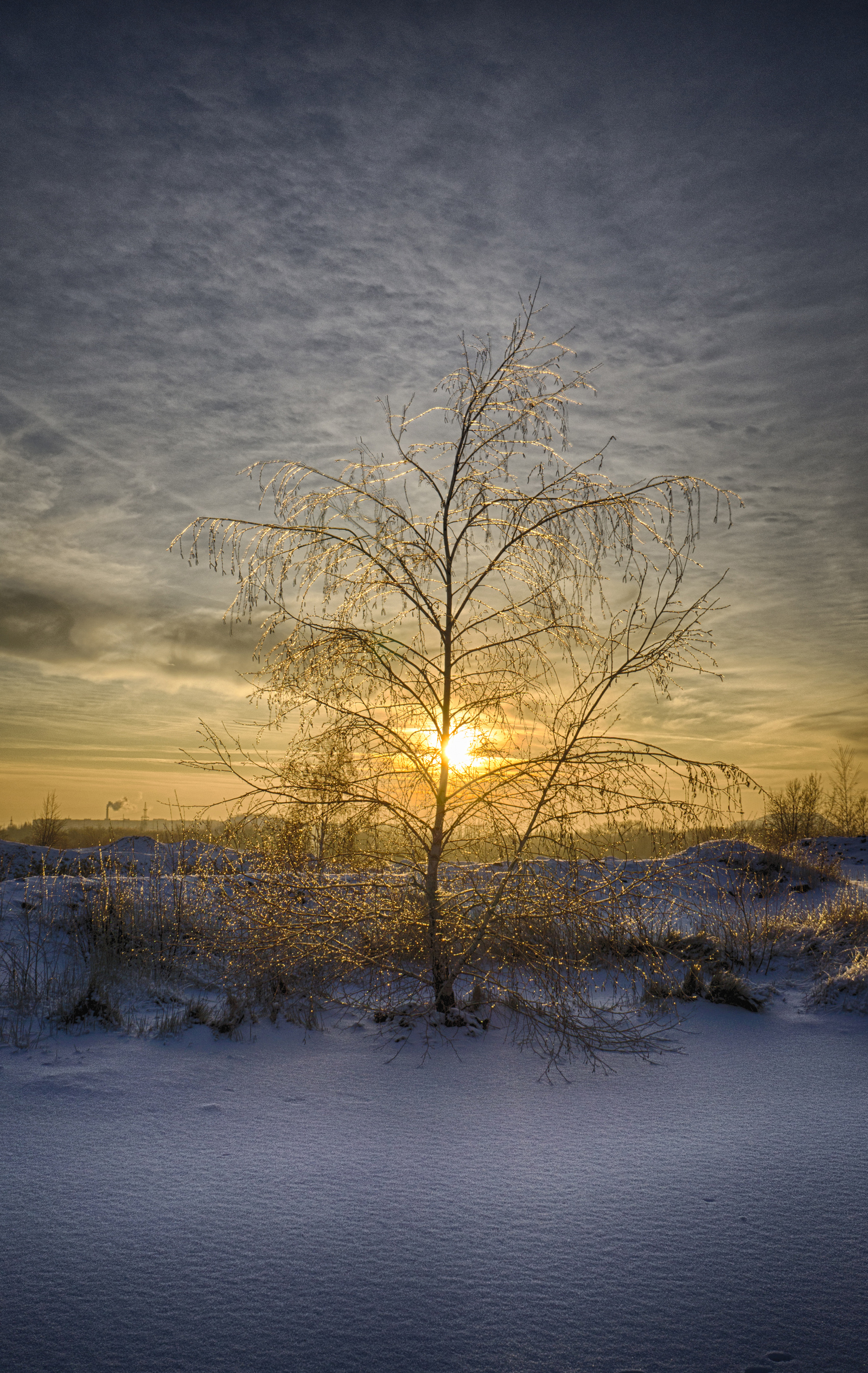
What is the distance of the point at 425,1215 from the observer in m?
2.99

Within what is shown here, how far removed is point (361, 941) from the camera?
5.69m

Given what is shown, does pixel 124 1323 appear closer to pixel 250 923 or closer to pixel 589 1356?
pixel 589 1356

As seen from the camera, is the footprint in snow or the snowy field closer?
the footprint in snow

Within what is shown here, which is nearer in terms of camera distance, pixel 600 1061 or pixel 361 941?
pixel 600 1061

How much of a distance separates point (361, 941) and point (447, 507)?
10.5ft

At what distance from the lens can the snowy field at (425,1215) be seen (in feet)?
7.39

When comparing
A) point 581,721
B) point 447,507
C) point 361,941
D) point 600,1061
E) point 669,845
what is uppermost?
point 447,507

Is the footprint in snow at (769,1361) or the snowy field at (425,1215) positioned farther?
the snowy field at (425,1215)

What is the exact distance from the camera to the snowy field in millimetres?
2252

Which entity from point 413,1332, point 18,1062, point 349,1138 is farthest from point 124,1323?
point 18,1062

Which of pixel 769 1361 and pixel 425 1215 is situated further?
pixel 425 1215

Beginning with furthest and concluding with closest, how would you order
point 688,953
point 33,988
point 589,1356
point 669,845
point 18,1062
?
point 688,953 < point 33,988 < point 669,845 < point 18,1062 < point 589,1356

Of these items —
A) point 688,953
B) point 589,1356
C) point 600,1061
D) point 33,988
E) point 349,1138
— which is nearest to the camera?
point 589,1356

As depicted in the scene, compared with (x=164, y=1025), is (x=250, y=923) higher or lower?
higher
